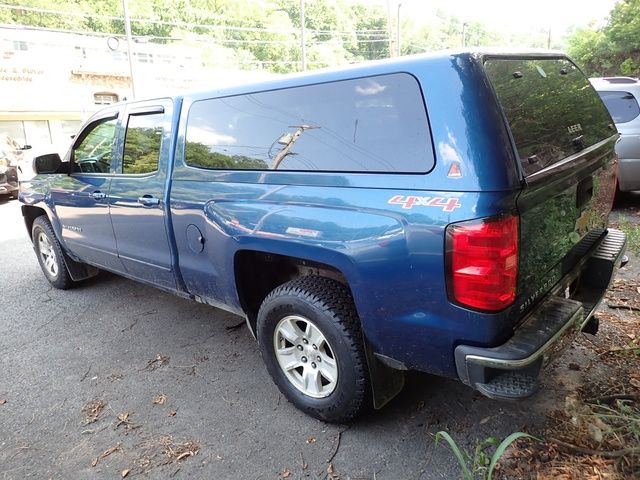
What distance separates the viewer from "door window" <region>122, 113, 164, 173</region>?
A: 11.7 ft

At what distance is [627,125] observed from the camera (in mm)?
6496

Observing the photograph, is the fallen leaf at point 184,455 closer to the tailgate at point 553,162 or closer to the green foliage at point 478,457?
the green foliage at point 478,457

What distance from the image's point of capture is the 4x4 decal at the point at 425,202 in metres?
2.00

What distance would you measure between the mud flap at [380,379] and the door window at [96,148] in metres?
2.92

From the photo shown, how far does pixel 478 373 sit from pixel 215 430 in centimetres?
156

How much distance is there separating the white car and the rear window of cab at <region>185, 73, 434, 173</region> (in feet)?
18.1

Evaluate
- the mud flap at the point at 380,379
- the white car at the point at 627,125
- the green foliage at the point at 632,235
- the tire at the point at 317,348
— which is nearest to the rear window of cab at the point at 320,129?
the tire at the point at 317,348

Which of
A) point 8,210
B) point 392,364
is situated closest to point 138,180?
point 392,364

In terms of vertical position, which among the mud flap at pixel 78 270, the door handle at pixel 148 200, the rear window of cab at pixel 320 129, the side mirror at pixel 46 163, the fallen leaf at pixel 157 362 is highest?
the rear window of cab at pixel 320 129

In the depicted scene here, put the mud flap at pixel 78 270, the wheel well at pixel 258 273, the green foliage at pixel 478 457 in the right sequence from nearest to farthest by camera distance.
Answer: the green foliage at pixel 478 457
the wheel well at pixel 258 273
the mud flap at pixel 78 270

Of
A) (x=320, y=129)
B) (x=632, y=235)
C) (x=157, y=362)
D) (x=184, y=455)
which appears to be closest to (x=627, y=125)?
(x=632, y=235)

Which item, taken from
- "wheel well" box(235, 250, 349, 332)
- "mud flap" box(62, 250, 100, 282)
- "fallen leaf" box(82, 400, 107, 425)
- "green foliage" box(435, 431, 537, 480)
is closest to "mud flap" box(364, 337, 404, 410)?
"green foliage" box(435, 431, 537, 480)

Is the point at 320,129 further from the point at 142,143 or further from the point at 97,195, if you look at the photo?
the point at 97,195

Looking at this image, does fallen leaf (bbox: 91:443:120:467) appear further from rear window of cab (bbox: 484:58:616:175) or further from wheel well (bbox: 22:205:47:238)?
wheel well (bbox: 22:205:47:238)
